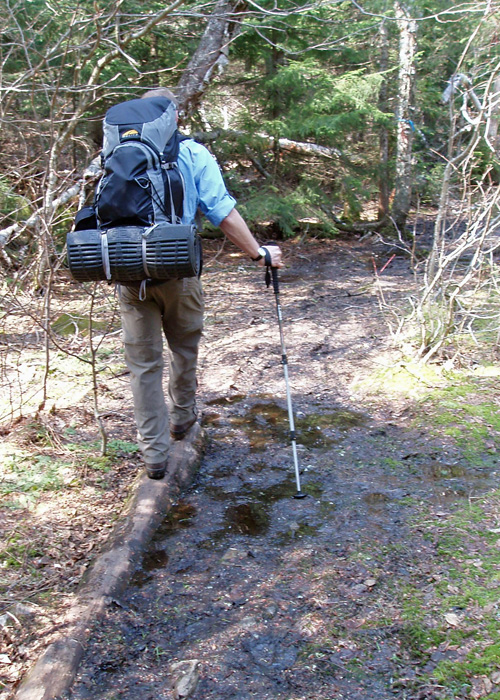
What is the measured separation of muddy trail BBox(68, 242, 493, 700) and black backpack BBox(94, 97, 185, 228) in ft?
6.13

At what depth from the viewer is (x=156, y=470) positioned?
4078 millimetres

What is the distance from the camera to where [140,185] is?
136 inches

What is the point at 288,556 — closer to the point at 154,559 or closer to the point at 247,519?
the point at 247,519

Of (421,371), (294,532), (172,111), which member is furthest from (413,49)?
(294,532)

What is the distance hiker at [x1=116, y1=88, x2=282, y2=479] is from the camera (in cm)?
383

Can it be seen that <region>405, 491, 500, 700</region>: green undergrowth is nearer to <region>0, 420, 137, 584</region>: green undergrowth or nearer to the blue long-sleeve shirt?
<region>0, 420, 137, 584</region>: green undergrowth

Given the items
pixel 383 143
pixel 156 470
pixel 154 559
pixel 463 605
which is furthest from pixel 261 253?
pixel 383 143

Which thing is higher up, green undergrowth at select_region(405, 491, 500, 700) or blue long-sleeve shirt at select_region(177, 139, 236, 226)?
blue long-sleeve shirt at select_region(177, 139, 236, 226)

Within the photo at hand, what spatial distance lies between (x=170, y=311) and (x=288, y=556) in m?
1.69

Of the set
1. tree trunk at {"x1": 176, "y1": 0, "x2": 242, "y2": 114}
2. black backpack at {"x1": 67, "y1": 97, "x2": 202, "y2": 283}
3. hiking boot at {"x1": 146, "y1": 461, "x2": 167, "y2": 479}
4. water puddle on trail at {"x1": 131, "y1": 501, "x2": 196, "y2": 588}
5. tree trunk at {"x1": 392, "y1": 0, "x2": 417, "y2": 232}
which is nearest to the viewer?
water puddle on trail at {"x1": 131, "y1": 501, "x2": 196, "y2": 588}

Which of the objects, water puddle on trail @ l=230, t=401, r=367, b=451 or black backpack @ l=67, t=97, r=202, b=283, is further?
water puddle on trail @ l=230, t=401, r=367, b=451

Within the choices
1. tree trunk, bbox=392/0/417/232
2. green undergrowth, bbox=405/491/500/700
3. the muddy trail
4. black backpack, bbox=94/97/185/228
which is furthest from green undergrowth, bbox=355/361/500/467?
tree trunk, bbox=392/0/417/232

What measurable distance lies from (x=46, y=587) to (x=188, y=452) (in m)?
1.56

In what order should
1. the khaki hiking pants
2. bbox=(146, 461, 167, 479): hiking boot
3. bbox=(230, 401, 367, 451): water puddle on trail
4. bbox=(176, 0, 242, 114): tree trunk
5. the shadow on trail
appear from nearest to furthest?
the shadow on trail
the khaki hiking pants
bbox=(146, 461, 167, 479): hiking boot
bbox=(230, 401, 367, 451): water puddle on trail
bbox=(176, 0, 242, 114): tree trunk
